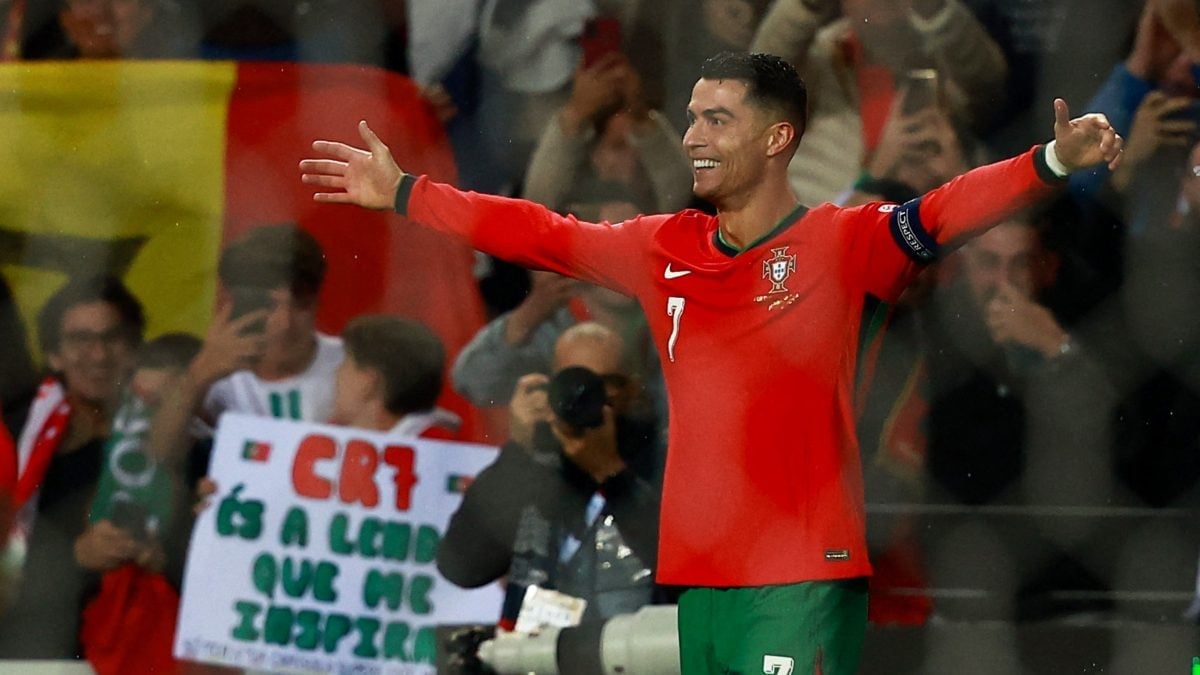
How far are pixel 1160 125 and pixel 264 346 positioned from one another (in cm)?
105

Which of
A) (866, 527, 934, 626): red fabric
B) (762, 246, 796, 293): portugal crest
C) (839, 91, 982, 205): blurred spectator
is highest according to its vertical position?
(839, 91, 982, 205): blurred spectator

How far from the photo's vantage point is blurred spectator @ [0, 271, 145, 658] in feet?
7.02

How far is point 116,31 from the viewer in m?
2.27

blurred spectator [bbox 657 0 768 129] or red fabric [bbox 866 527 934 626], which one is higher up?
blurred spectator [bbox 657 0 768 129]

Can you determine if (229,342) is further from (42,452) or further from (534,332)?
(534,332)

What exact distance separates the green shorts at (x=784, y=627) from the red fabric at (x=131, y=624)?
0.88 meters

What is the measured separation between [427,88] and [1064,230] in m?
0.78

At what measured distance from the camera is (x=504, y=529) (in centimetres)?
210

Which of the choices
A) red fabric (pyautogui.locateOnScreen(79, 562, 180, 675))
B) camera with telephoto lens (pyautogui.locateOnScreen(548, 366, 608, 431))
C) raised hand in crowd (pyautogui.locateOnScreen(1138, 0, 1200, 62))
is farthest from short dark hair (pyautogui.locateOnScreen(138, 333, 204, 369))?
raised hand in crowd (pyautogui.locateOnScreen(1138, 0, 1200, 62))

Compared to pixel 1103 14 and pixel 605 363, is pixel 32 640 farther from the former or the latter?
pixel 1103 14

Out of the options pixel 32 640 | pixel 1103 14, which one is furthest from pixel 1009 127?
pixel 32 640

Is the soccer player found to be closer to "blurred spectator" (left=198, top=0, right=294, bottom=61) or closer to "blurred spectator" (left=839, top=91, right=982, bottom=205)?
"blurred spectator" (left=839, top=91, right=982, bottom=205)

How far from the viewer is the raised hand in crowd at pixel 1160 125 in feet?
6.98

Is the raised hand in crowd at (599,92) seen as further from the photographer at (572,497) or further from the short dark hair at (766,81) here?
the short dark hair at (766,81)
